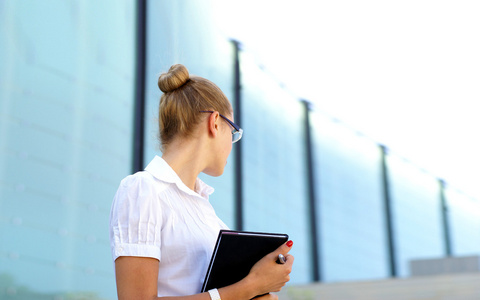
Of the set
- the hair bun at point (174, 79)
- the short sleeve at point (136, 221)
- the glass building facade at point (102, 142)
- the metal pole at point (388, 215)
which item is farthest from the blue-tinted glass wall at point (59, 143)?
the metal pole at point (388, 215)

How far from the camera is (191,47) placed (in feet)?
12.7

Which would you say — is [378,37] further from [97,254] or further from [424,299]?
[97,254]

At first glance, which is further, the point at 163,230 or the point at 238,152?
the point at 238,152

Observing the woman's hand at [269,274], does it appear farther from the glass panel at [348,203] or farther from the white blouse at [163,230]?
the glass panel at [348,203]

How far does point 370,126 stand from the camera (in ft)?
22.1

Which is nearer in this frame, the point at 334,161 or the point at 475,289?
the point at 475,289

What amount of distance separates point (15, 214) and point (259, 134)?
126 inches

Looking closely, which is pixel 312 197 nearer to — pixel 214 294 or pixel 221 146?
pixel 221 146

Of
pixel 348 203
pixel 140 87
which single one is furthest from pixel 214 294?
pixel 348 203

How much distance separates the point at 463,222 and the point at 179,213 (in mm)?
6711

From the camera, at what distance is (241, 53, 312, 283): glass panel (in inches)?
203

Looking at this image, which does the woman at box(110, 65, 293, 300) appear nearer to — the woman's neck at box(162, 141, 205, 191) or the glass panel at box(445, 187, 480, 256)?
the woman's neck at box(162, 141, 205, 191)

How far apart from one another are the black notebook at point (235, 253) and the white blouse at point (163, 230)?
5cm

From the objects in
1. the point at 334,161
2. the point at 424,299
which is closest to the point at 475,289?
the point at 424,299
